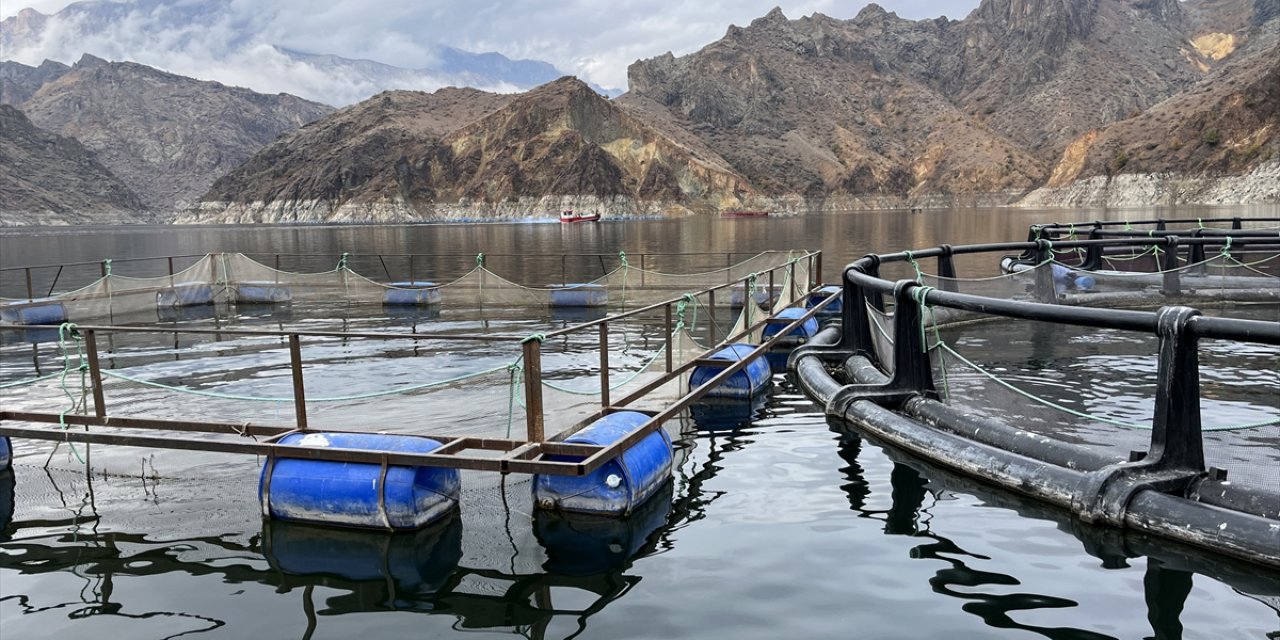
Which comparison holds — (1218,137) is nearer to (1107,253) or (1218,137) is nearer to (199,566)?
(1107,253)

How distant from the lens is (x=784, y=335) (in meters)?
17.3

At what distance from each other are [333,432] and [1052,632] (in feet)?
22.6

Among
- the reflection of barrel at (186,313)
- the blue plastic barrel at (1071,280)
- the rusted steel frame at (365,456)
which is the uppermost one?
the blue plastic barrel at (1071,280)

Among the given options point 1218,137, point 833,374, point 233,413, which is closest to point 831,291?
point 833,374

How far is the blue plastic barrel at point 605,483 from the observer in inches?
336

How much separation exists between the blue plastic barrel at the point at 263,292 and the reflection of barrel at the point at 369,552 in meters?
23.4

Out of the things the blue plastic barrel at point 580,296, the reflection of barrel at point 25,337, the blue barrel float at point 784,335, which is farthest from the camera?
the blue plastic barrel at point 580,296

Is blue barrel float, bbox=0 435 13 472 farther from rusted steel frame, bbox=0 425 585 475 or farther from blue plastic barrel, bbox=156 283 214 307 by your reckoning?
blue plastic barrel, bbox=156 283 214 307

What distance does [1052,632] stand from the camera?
614cm

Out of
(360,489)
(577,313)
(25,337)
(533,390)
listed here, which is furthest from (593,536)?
(25,337)

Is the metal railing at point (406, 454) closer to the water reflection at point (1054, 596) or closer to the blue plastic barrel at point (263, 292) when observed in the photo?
the water reflection at point (1054, 596)

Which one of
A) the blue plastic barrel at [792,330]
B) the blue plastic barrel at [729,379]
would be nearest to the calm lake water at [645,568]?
the blue plastic barrel at [729,379]

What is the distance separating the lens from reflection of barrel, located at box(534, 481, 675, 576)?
7.61 meters

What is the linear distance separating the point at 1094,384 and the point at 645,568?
9.01 metres
